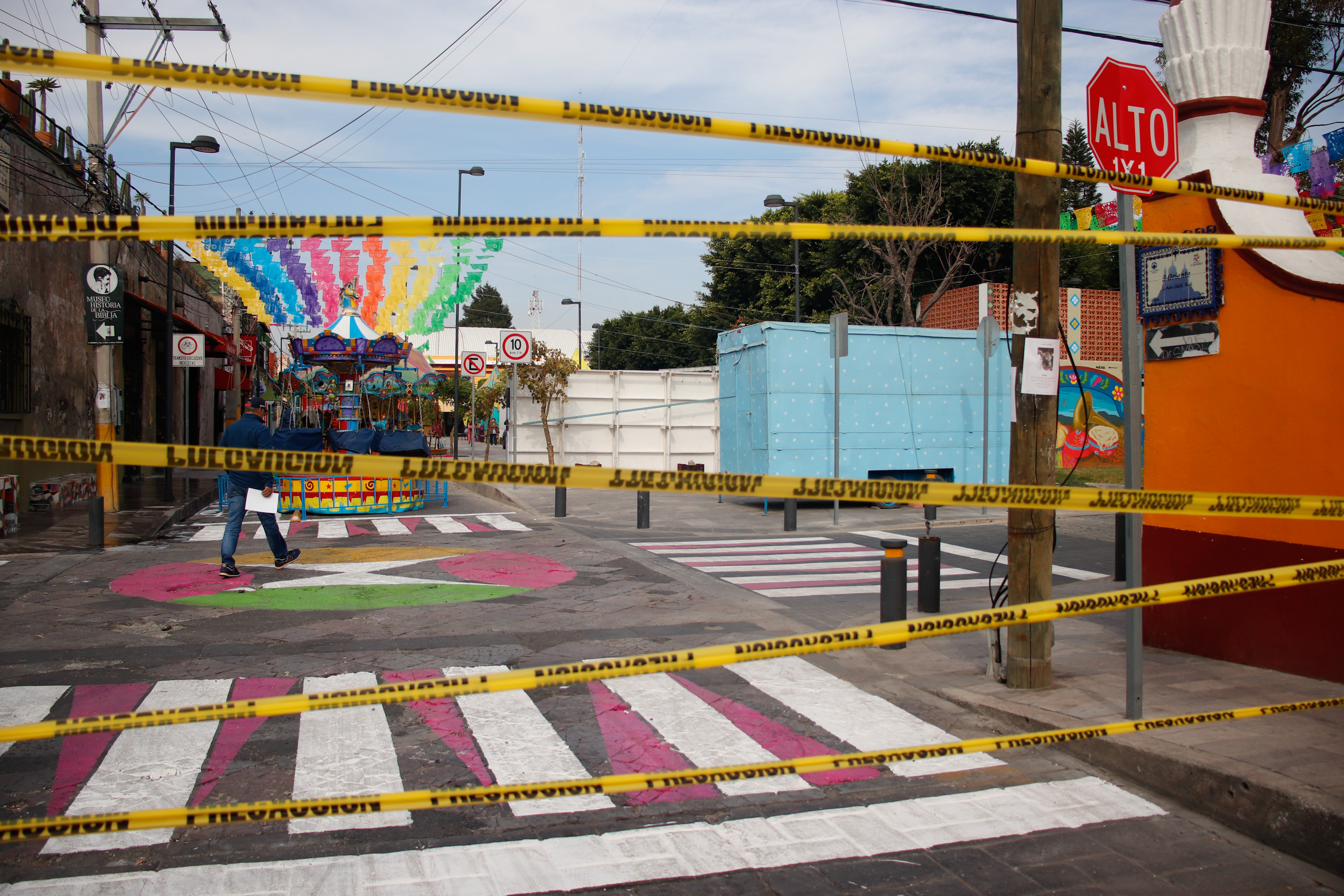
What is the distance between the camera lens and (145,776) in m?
4.36

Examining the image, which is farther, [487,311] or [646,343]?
[487,311]

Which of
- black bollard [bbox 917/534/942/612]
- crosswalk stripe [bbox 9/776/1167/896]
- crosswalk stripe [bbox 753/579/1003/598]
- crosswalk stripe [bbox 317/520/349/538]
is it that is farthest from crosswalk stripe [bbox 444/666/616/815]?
crosswalk stripe [bbox 317/520/349/538]

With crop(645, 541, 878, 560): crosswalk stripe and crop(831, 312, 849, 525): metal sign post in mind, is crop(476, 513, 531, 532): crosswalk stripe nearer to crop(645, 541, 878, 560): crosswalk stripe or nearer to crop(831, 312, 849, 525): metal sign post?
crop(645, 541, 878, 560): crosswalk stripe

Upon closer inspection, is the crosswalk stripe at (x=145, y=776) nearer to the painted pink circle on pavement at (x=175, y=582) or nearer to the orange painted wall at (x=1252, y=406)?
the painted pink circle on pavement at (x=175, y=582)

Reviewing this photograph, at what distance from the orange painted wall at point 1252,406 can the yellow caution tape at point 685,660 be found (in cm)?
293

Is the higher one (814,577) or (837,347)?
(837,347)

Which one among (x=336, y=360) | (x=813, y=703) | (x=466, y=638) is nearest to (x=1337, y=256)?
(x=813, y=703)

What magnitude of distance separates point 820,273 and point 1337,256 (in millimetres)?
31353

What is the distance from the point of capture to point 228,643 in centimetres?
708

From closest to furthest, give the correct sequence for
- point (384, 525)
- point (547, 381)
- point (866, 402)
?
point (384, 525) → point (866, 402) → point (547, 381)

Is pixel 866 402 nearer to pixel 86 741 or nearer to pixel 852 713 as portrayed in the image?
pixel 852 713

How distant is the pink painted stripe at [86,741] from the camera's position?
4156 millimetres

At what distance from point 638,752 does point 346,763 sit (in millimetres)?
1523

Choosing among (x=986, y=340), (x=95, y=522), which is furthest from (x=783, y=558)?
(x=95, y=522)
